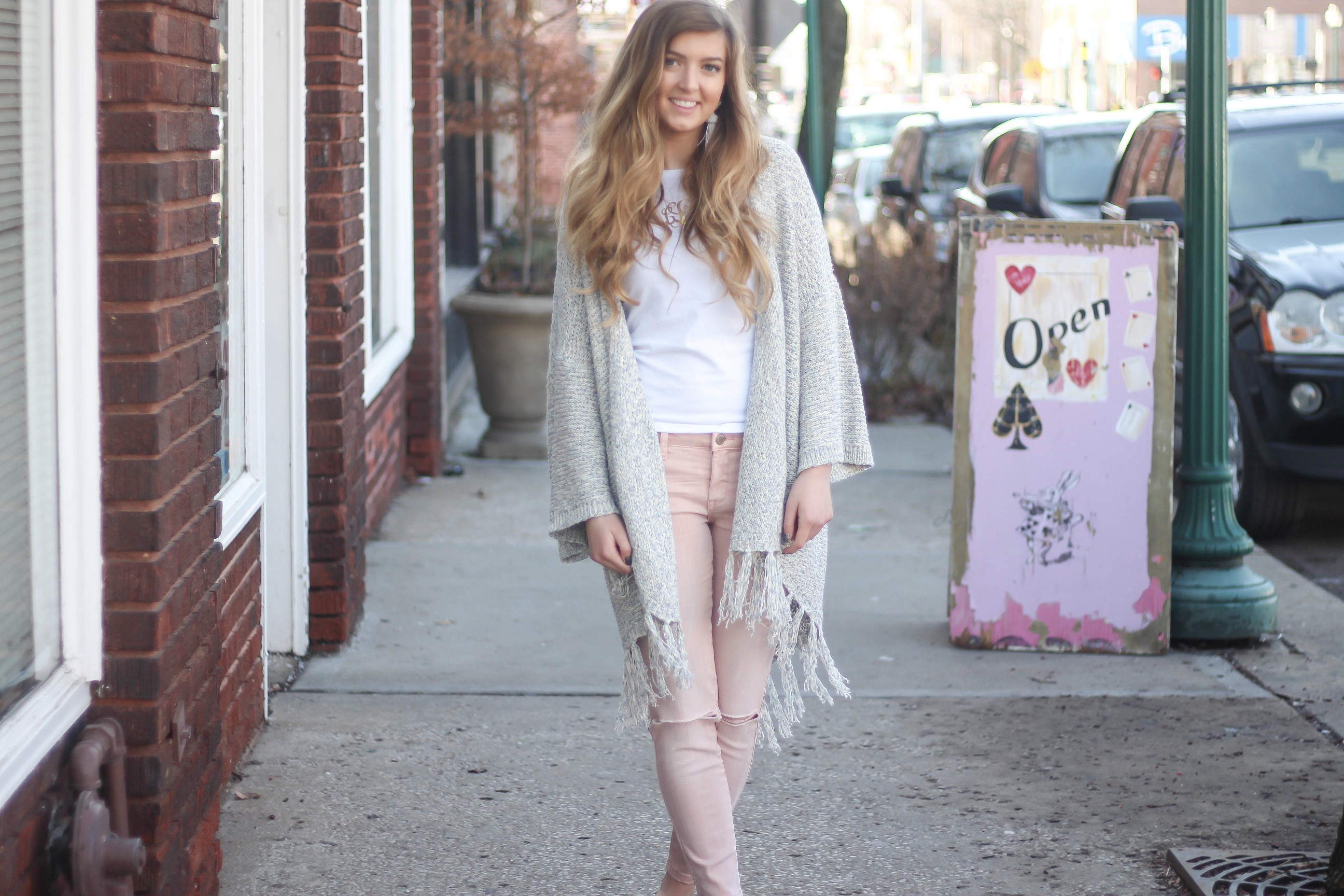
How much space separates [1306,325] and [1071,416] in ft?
6.25

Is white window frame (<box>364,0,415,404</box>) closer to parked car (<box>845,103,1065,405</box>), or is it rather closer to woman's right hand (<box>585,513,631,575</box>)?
woman's right hand (<box>585,513,631,575</box>)

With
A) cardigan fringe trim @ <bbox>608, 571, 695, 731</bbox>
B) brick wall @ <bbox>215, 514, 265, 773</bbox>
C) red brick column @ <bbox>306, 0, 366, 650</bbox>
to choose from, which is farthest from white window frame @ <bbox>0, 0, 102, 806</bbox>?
red brick column @ <bbox>306, 0, 366, 650</bbox>

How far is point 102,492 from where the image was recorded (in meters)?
2.62

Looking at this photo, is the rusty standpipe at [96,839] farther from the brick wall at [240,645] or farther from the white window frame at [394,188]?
the white window frame at [394,188]

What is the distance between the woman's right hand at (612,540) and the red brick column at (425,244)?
4799mm

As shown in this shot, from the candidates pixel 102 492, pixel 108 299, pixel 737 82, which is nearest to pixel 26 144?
pixel 108 299

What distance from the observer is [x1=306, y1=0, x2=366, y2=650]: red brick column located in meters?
4.70

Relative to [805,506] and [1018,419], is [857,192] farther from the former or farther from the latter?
[805,506]

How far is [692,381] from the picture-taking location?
285cm

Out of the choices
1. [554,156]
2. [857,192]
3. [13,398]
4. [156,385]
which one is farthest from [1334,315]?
[554,156]

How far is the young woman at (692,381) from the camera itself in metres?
2.82

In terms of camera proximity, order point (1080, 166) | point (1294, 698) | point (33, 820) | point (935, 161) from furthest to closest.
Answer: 1. point (935, 161)
2. point (1080, 166)
3. point (1294, 698)
4. point (33, 820)

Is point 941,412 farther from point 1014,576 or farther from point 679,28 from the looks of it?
point 679,28

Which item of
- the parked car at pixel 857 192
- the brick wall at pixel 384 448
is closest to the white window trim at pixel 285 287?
the brick wall at pixel 384 448
